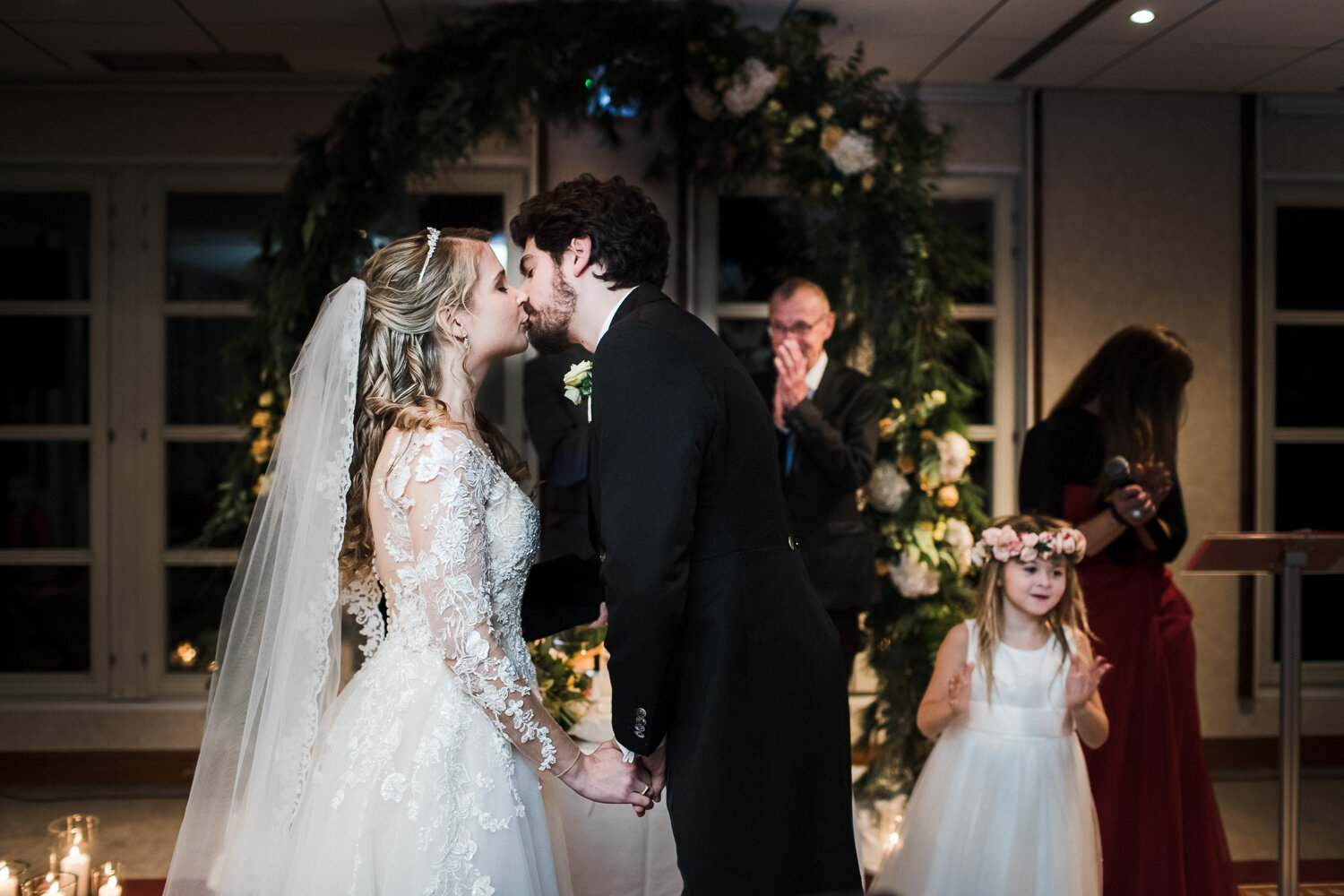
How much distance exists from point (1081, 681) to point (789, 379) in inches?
52.8

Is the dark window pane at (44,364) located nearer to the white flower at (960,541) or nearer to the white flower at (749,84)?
the white flower at (749,84)

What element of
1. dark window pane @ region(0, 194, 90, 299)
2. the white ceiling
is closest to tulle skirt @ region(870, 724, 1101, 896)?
the white ceiling

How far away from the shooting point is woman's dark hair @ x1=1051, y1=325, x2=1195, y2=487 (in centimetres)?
320

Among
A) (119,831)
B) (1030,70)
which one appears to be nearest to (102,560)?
(119,831)

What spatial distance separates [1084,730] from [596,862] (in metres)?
1.31

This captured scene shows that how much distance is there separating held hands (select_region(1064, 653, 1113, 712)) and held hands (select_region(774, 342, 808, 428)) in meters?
1.23

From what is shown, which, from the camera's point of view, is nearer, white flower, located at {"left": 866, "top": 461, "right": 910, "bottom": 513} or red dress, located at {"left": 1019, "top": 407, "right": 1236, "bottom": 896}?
red dress, located at {"left": 1019, "top": 407, "right": 1236, "bottom": 896}

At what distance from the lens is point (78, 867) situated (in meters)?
2.86

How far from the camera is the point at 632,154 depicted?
4328 millimetres

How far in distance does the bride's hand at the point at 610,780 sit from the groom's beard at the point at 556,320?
31.4 inches

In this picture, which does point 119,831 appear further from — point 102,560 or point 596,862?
point 596,862

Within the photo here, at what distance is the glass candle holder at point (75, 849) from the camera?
286 centimetres

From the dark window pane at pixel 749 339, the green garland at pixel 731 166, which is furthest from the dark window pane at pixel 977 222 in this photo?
the green garland at pixel 731 166

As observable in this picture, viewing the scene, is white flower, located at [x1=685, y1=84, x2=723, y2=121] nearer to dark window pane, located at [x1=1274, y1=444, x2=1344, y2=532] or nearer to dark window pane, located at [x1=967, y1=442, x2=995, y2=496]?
dark window pane, located at [x1=967, y1=442, x2=995, y2=496]
